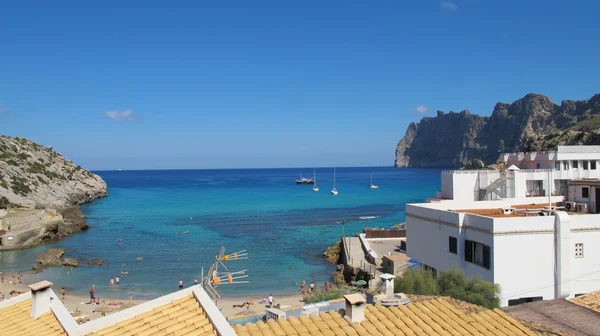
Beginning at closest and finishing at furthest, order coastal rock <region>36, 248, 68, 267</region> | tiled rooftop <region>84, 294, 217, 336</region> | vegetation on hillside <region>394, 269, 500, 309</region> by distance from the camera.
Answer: tiled rooftop <region>84, 294, 217, 336</region> < vegetation on hillside <region>394, 269, 500, 309</region> < coastal rock <region>36, 248, 68, 267</region>

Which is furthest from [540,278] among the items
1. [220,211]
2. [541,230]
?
[220,211]

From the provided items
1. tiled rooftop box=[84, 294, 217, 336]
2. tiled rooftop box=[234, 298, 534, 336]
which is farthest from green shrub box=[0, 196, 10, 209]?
tiled rooftop box=[234, 298, 534, 336]

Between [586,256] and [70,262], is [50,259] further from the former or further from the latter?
[586,256]

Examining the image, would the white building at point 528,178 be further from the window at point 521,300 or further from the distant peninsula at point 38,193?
the distant peninsula at point 38,193

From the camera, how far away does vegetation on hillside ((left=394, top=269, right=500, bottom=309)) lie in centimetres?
1789

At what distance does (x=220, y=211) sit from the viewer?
298 feet

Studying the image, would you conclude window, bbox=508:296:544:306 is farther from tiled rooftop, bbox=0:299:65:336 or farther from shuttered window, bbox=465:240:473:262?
tiled rooftop, bbox=0:299:65:336

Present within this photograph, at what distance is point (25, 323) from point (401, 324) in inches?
269

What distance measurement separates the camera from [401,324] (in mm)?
8805

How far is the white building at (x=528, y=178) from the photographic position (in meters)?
31.5

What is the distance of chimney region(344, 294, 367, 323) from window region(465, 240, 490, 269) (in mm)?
13389

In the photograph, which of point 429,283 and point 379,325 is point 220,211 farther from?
point 379,325

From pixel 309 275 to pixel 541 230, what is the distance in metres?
22.5

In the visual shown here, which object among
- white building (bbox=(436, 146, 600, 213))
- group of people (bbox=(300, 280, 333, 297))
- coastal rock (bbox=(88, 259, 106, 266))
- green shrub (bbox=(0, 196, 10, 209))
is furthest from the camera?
green shrub (bbox=(0, 196, 10, 209))
